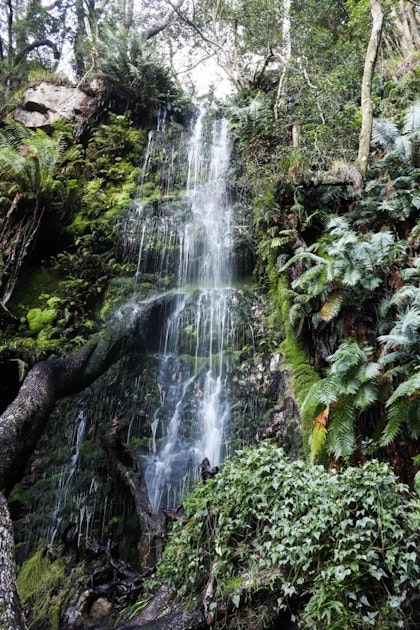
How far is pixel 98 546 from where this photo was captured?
17.9 ft

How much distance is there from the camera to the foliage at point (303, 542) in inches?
120

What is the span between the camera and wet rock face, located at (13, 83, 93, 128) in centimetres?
1205

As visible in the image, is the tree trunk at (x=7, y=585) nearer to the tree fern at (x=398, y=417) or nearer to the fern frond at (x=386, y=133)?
the tree fern at (x=398, y=417)

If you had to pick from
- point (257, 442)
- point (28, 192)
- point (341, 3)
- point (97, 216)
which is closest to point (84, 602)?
point (257, 442)

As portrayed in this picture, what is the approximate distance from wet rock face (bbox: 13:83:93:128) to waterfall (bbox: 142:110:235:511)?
391 centimetres

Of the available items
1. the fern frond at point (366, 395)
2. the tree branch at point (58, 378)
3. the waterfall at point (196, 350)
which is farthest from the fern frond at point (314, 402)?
the tree branch at point (58, 378)

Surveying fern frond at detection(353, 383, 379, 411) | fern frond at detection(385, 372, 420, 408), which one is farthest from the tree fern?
fern frond at detection(353, 383, 379, 411)

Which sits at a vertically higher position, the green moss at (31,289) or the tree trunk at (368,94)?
the tree trunk at (368,94)

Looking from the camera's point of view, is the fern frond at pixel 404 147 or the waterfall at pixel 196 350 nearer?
the fern frond at pixel 404 147

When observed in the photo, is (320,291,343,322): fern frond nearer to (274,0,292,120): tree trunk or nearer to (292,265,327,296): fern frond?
(292,265,327,296): fern frond

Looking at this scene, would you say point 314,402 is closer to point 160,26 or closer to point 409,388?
point 409,388

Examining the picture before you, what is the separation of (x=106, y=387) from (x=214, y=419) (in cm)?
218

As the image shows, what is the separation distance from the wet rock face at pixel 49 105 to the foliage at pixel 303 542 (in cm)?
1133

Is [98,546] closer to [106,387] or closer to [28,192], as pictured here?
[106,387]
